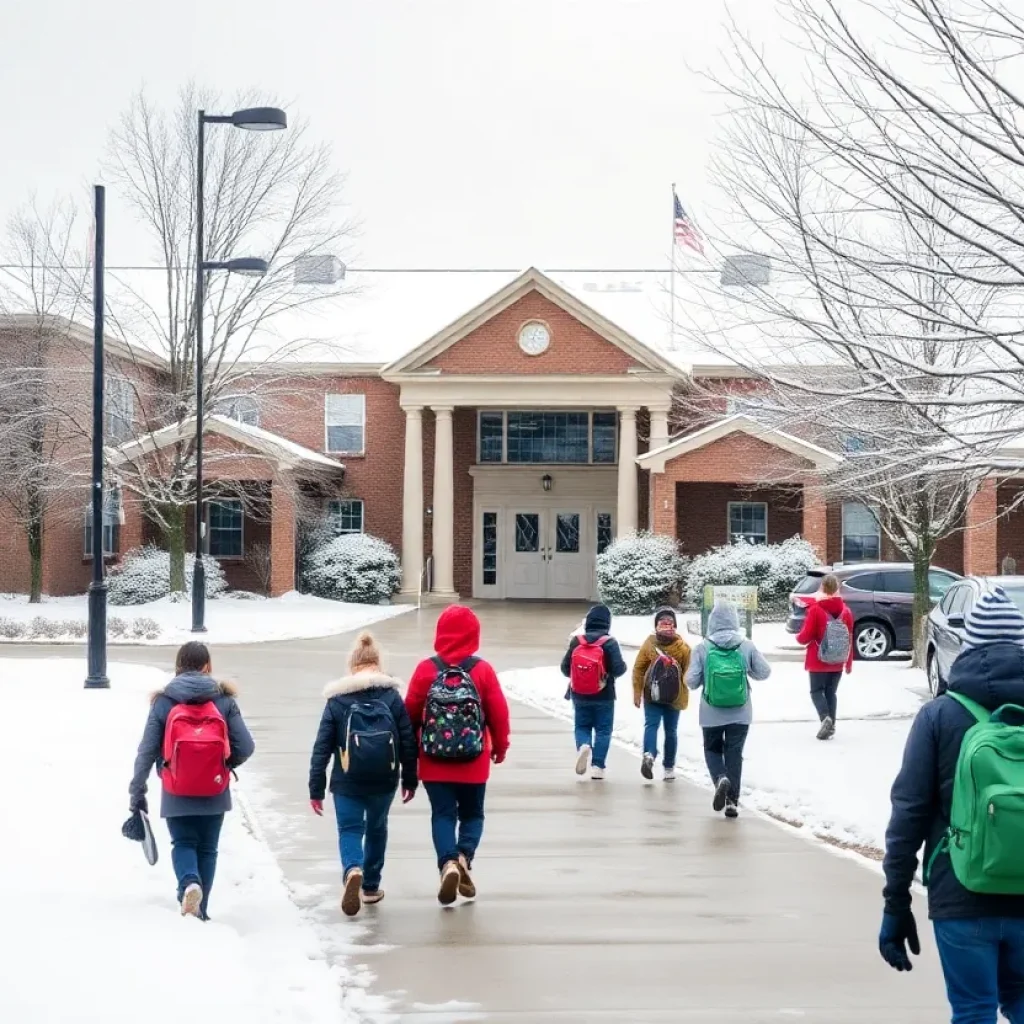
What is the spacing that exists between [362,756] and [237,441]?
28.8 m

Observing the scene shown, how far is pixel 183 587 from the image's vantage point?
3425 centimetres

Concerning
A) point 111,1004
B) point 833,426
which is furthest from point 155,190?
point 111,1004

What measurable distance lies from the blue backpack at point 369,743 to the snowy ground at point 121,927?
79 cm

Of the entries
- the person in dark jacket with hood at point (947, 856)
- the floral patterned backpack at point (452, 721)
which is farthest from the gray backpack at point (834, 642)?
the person in dark jacket with hood at point (947, 856)

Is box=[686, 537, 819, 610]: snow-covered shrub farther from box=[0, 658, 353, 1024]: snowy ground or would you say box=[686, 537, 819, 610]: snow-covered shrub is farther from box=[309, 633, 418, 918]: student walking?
box=[309, 633, 418, 918]: student walking

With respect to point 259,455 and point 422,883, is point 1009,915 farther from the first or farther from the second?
point 259,455

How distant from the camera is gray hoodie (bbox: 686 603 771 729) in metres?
11.2

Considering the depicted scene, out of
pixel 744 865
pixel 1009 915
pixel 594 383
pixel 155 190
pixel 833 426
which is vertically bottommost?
pixel 744 865

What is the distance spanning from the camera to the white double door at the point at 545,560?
40.8 metres

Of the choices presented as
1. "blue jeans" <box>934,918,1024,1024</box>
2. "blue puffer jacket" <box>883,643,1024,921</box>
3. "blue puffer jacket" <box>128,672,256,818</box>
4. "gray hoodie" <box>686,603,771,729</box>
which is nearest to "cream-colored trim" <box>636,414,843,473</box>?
"gray hoodie" <box>686,603,771,729</box>

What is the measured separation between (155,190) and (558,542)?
1375 cm

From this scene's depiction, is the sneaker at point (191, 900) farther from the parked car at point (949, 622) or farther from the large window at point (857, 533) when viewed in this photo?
the large window at point (857, 533)

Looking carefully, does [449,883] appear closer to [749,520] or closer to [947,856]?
[947,856]

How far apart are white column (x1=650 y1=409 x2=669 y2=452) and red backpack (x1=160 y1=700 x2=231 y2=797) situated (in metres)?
29.7
